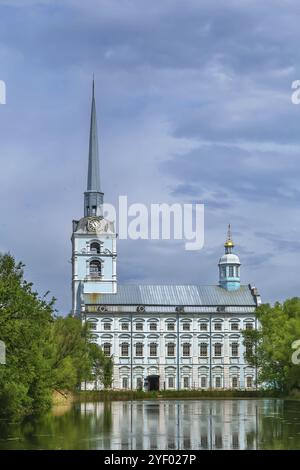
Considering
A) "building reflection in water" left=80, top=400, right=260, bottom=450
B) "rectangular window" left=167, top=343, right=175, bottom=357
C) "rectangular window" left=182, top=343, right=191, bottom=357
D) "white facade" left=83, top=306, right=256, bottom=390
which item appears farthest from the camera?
"rectangular window" left=182, top=343, right=191, bottom=357

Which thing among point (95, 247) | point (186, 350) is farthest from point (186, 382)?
point (95, 247)

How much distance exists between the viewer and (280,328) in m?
92.1

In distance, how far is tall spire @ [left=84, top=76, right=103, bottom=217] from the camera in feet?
443

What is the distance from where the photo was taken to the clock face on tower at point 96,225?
13538cm

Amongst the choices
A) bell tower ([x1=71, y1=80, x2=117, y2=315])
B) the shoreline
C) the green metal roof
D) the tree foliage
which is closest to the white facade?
the green metal roof

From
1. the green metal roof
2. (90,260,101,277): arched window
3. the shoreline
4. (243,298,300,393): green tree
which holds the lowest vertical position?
the shoreline

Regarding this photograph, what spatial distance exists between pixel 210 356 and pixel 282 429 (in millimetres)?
96202

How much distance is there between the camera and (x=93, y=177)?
13512 centimetres

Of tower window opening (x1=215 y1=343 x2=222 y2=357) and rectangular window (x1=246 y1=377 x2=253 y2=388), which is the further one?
tower window opening (x1=215 y1=343 x2=222 y2=357)

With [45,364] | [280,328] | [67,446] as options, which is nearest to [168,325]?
[280,328]

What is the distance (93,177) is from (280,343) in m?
55.4

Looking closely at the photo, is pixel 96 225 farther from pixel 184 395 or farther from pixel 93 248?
pixel 184 395

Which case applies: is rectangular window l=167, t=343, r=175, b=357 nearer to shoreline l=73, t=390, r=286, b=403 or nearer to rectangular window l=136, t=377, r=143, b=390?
rectangular window l=136, t=377, r=143, b=390
